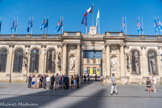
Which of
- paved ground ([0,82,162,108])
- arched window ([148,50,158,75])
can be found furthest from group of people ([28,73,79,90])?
arched window ([148,50,158,75])

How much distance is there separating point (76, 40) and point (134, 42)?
36.1 feet

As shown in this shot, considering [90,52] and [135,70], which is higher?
[90,52]

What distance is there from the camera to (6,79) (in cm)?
2452

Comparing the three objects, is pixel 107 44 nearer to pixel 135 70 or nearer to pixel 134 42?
pixel 134 42

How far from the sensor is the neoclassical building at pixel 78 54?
77.1ft

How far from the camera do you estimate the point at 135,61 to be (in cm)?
2459

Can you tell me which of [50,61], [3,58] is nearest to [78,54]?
[50,61]

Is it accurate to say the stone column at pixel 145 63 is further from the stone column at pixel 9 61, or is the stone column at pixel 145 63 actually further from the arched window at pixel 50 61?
the stone column at pixel 9 61

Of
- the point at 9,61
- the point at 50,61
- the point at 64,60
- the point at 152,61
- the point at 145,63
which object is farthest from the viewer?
the point at 50,61

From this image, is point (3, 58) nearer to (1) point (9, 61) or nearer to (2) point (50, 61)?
(1) point (9, 61)

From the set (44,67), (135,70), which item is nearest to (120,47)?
(135,70)

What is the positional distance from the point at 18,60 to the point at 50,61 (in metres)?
6.35

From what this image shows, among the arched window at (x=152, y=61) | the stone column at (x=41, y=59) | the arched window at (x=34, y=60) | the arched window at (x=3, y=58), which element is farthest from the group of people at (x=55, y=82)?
the arched window at (x=152, y=61)

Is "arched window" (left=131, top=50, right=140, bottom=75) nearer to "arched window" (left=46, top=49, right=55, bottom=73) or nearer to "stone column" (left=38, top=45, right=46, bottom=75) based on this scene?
"arched window" (left=46, top=49, right=55, bottom=73)
